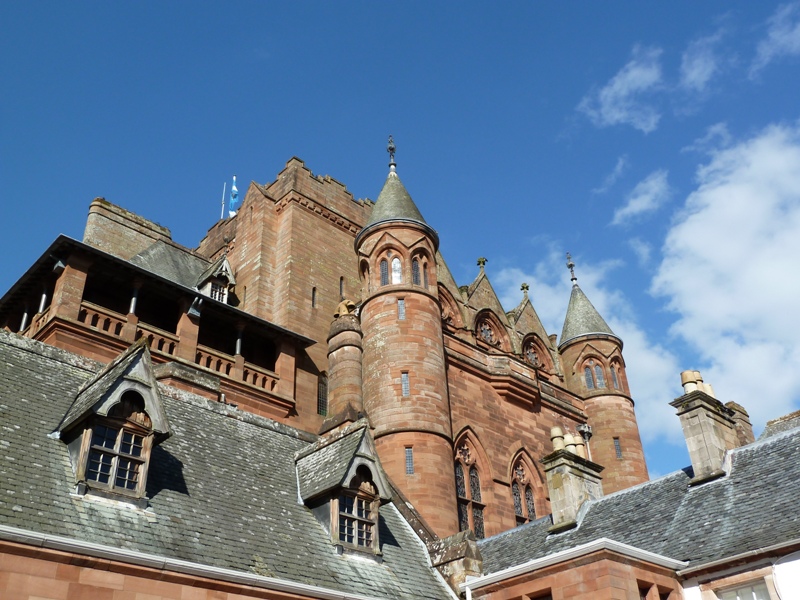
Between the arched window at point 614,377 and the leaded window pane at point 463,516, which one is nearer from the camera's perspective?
the leaded window pane at point 463,516

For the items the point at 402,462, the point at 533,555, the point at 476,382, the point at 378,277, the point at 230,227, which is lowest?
the point at 533,555

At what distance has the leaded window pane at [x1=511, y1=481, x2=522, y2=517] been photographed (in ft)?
91.9

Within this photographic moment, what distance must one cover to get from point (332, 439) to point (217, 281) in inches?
620

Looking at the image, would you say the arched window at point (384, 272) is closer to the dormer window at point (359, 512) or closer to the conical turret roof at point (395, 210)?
the conical turret roof at point (395, 210)

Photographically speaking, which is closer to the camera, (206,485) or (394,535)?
(206,485)

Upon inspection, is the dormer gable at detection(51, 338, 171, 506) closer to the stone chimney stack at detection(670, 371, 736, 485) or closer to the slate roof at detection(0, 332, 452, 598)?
the slate roof at detection(0, 332, 452, 598)

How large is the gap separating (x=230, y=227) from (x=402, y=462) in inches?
661

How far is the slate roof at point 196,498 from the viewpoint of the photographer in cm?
1070

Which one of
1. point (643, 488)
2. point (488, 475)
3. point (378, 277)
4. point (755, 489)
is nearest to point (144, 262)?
point (378, 277)

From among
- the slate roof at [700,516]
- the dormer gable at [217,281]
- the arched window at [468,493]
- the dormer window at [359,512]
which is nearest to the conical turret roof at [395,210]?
the dormer gable at [217,281]

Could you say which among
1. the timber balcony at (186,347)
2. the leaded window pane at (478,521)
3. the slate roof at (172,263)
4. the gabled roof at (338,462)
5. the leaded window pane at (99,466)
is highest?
the slate roof at (172,263)

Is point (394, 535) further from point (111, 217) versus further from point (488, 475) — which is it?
point (111, 217)

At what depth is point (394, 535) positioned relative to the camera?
1573 cm

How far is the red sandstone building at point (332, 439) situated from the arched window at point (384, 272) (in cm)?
9
